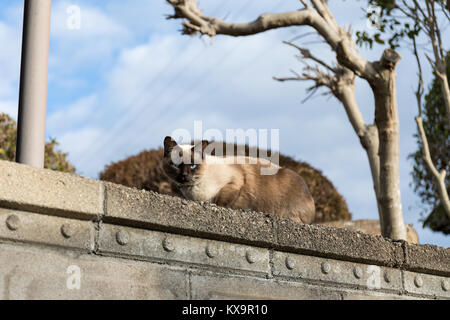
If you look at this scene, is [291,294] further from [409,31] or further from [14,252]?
[409,31]

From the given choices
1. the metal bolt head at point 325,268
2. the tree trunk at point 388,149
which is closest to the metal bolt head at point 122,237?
the metal bolt head at point 325,268

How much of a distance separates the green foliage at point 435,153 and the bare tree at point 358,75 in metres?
6.89

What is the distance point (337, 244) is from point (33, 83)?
1.89 metres

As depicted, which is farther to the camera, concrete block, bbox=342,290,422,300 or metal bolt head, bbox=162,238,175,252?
concrete block, bbox=342,290,422,300

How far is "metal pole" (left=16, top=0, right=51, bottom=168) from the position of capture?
2.90 m

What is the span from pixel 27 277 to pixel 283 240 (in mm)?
1361

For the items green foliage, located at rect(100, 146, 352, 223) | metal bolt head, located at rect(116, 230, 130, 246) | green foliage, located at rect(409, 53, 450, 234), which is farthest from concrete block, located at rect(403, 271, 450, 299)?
green foliage, located at rect(409, 53, 450, 234)

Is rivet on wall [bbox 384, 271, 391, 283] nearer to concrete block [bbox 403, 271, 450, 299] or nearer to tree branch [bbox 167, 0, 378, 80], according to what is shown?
concrete block [bbox 403, 271, 450, 299]

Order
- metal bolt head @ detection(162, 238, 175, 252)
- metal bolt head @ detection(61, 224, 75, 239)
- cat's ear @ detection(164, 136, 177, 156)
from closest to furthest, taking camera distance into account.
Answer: metal bolt head @ detection(61, 224, 75, 239)
metal bolt head @ detection(162, 238, 175, 252)
cat's ear @ detection(164, 136, 177, 156)

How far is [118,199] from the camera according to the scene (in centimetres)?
252

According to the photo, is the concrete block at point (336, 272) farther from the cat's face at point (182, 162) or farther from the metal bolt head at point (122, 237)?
the cat's face at point (182, 162)

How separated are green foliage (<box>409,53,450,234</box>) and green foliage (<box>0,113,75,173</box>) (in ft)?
28.3

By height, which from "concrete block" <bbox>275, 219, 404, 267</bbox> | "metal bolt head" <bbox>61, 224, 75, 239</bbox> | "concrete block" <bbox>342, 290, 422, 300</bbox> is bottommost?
"concrete block" <bbox>342, 290, 422, 300</bbox>
